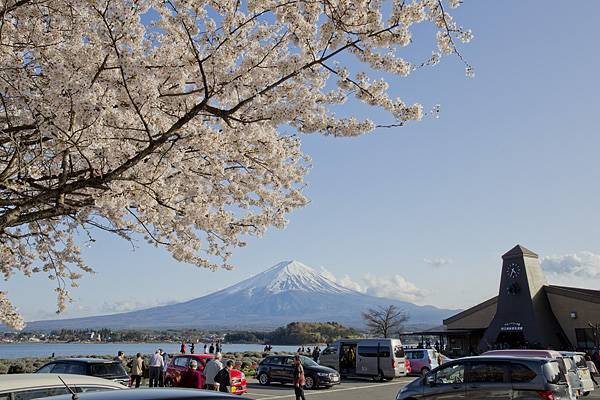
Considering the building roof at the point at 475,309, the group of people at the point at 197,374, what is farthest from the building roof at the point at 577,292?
the group of people at the point at 197,374

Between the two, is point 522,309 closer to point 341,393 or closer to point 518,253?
point 518,253

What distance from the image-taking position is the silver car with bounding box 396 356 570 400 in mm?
8625

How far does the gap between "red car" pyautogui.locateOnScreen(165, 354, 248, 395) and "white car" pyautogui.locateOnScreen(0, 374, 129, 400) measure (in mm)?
10521

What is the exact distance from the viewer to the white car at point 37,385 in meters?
4.60

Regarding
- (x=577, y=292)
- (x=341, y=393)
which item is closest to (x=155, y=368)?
(x=341, y=393)

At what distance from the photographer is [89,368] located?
1212 cm

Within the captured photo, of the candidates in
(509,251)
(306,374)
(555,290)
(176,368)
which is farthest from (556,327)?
(176,368)

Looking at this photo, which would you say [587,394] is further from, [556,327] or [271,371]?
[556,327]

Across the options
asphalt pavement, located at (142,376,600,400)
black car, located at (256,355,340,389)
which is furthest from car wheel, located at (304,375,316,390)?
asphalt pavement, located at (142,376,600,400)

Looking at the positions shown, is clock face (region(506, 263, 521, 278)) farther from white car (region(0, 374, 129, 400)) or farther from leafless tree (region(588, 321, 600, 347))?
white car (region(0, 374, 129, 400))

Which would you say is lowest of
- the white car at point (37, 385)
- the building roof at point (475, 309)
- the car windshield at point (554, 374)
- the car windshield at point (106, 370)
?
the car windshield at point (106, 370)

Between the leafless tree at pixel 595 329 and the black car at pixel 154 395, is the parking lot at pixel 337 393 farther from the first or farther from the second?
the leafless tree at pixel 595 329

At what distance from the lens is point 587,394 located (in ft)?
50.3

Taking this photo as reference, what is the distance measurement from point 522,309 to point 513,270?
349cm
